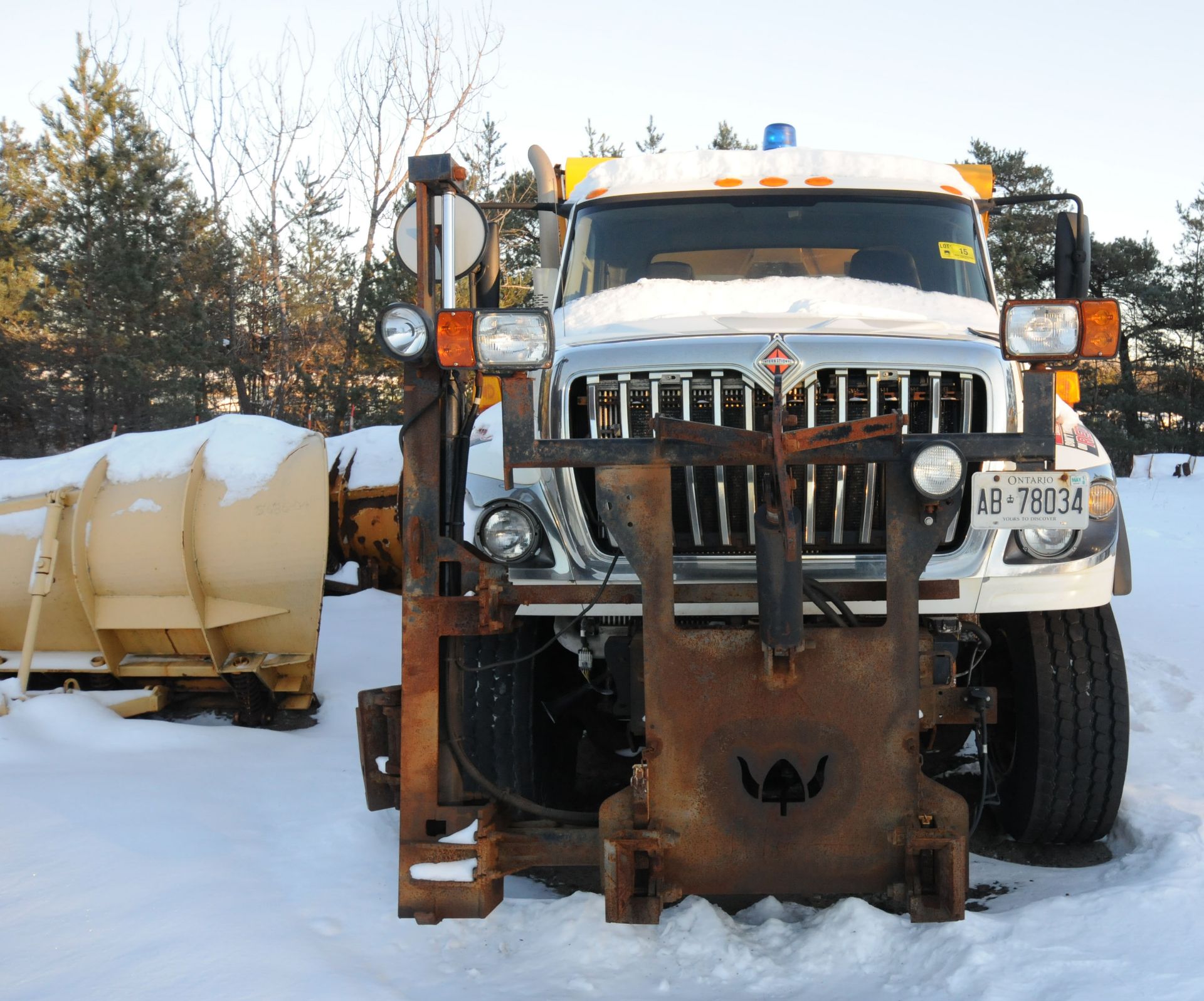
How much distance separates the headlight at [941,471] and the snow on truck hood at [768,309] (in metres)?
0.77

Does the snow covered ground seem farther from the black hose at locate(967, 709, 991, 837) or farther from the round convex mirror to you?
the round convex mirror

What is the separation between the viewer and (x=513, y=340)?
9.89 feet

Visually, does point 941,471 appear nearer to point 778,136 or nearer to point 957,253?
point 957,253

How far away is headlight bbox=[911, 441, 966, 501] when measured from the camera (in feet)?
9.46

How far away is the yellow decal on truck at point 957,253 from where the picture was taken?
468 cm

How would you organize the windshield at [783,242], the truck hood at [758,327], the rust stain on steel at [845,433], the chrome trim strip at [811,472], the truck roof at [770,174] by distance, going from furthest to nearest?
the truck roof at [770,174] < the windshield at [783,242] < the truck hood at [758,327] < the chrome trim strip at [811,472] < the rust stain on steel at [845,433]

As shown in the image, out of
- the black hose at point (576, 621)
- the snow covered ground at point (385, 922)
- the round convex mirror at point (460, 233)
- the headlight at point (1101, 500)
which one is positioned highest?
the round convex mirror at point (460, 233)

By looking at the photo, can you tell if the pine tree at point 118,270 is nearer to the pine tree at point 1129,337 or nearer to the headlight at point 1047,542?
the headlight at point 1047,542

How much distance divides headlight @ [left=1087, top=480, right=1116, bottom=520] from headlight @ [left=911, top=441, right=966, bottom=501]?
0.97m

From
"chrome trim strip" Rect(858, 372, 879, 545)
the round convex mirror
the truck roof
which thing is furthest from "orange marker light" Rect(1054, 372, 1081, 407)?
the round convex mirror

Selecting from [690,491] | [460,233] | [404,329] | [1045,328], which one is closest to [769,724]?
[690,491]

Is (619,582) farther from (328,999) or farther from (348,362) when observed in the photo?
(348,362)

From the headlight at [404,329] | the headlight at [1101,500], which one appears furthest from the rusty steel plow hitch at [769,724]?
the headlight at [1101,500]

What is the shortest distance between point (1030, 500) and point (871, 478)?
1.63 feet
